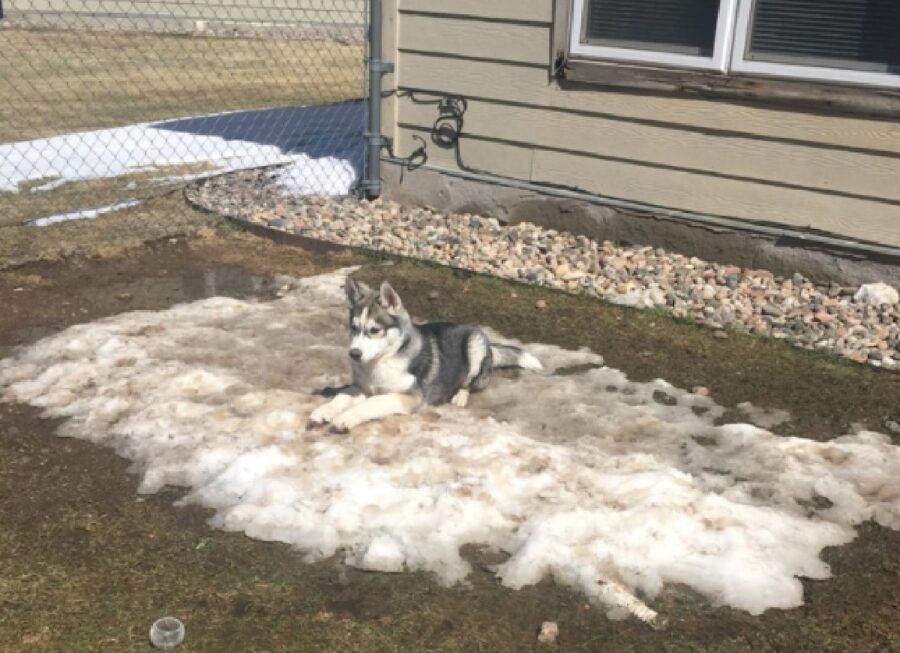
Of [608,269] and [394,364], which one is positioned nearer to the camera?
[394,364]

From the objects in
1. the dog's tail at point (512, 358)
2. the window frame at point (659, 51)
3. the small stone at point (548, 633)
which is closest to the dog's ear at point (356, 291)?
the dog's tail at point (512, 358)

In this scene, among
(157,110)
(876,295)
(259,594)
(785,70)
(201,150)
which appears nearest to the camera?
(259,594)

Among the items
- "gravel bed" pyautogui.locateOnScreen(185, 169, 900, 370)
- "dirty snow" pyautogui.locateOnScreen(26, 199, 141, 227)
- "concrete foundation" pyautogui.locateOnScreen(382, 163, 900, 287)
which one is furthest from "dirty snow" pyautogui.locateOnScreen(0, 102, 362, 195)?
"concrete foundation" pyautogui.locateOnScreen(382, 163, 900, 287)

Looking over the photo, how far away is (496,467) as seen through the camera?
387 centimetres

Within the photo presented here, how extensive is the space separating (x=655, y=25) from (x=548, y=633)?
201 inches

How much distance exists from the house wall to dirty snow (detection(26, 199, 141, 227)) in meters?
2.53

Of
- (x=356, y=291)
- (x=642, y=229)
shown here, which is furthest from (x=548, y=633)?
(x=642, y=229)

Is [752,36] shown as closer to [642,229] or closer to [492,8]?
[642,229]

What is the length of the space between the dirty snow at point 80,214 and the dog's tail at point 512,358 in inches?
172

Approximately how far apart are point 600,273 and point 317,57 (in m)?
15.9

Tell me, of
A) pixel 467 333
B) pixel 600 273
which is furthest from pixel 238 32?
pixel 467 333

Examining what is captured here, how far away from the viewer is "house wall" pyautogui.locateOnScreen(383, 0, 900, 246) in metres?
6.07

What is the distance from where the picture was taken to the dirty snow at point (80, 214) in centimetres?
724

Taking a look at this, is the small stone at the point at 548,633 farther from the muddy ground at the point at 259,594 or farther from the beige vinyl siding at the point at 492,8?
→ the beige vinyl siding at the point at 492,8
